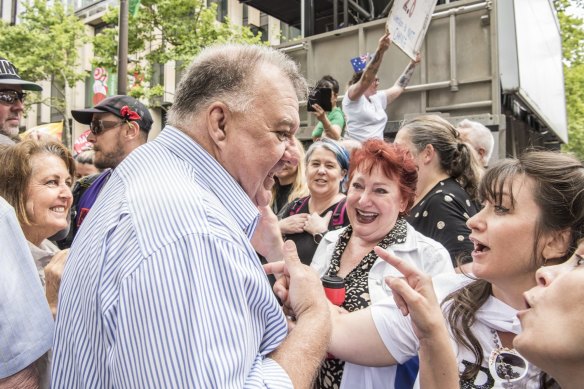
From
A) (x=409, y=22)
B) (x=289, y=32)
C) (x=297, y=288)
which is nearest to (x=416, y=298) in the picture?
(x=297, y=288)

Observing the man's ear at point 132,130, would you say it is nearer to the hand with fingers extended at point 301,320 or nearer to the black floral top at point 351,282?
the black floral top at point 351,282

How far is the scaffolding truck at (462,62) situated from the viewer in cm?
630

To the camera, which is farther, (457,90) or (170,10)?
(170,10)

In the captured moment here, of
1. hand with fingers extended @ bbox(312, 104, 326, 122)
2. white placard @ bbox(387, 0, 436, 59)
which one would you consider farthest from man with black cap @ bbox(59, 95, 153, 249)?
white placard @ bbox(387, 0, 436, 59)

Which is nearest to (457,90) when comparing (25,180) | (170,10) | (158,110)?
(25,180)

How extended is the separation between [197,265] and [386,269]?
1590mm

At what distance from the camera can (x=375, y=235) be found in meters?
2.75

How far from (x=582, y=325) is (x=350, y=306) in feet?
4.23

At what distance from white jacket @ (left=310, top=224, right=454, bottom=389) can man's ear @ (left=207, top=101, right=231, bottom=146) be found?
4.26ft

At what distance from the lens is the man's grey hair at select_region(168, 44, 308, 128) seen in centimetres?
151

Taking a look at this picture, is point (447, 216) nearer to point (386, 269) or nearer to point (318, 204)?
point (386, 269)

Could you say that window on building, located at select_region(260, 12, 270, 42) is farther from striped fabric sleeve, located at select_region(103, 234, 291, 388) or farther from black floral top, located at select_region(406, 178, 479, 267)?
striped fabric sleeve, located at select_region(103, 234, 291, 388)

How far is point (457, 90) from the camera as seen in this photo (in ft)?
21.7

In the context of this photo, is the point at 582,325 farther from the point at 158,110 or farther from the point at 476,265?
the point at 158,110
